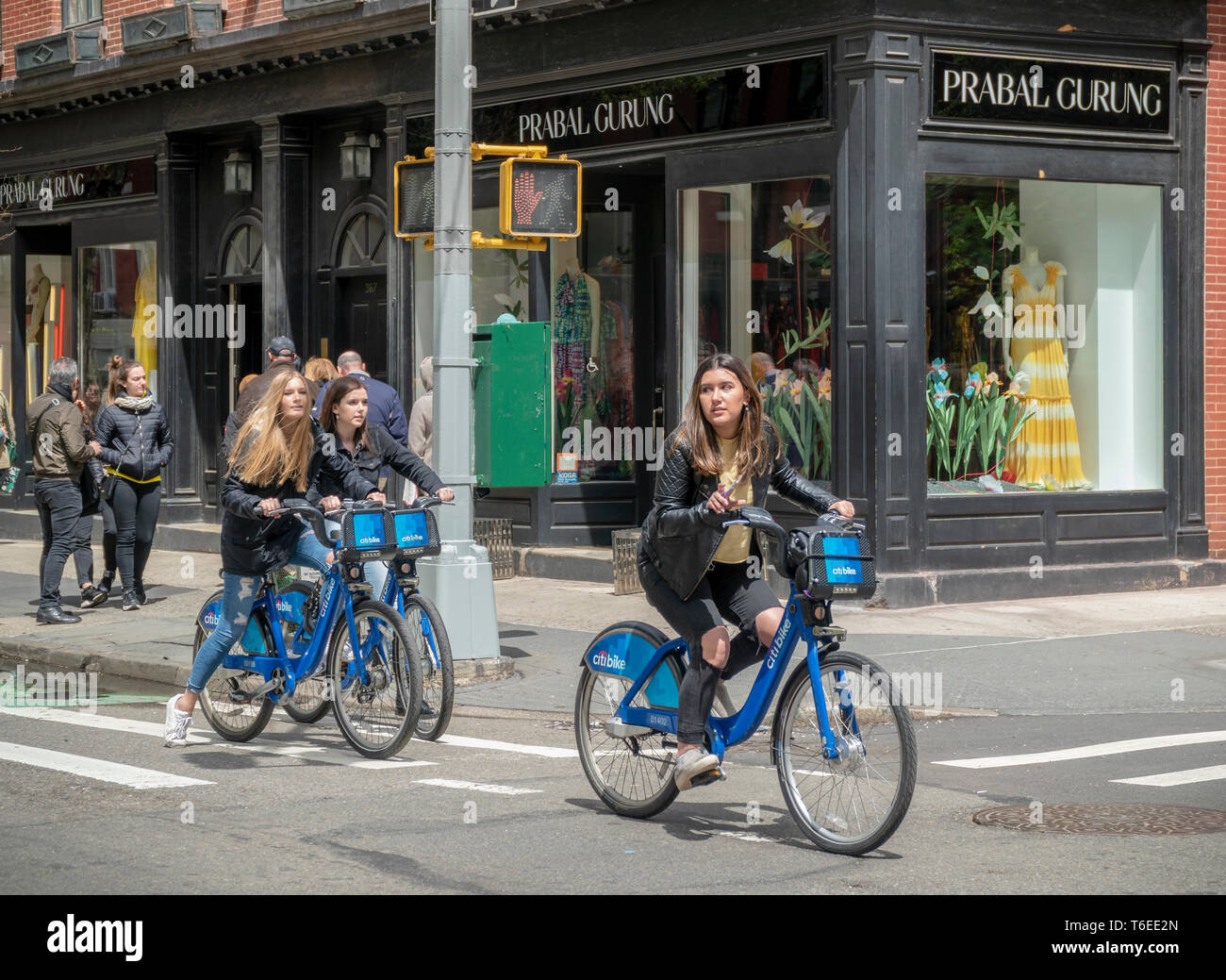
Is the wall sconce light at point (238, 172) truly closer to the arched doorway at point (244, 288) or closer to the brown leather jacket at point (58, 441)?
the arched doorway at point (244, 288)

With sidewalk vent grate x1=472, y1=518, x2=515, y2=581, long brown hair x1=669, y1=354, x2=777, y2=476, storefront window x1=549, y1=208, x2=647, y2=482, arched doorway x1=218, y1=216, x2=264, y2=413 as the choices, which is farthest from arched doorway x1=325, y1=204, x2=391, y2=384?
long brown hair x1=669, y1=354, x2=777, y2=476

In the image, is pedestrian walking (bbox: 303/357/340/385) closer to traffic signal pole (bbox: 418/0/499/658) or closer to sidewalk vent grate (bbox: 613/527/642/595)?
sidewalk vent grate (bbox: 613/527/642/595)

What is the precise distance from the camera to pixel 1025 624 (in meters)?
12.4

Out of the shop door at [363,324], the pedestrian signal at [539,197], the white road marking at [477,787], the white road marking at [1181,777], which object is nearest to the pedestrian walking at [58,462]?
the shop door at [363,324]

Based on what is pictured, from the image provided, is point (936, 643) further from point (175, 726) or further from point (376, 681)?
point (175, 726)

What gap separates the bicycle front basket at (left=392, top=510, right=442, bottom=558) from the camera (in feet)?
26.9

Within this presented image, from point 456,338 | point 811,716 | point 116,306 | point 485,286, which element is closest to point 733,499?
point 811,716

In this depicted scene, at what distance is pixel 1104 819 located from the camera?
22.6 ft

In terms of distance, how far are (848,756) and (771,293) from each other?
820 centimetres

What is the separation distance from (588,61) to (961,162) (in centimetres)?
350

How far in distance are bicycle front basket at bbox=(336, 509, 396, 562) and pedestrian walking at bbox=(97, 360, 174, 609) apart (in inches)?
251

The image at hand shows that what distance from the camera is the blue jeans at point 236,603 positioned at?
8570mm

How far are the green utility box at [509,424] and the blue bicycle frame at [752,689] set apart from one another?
4218 mm
